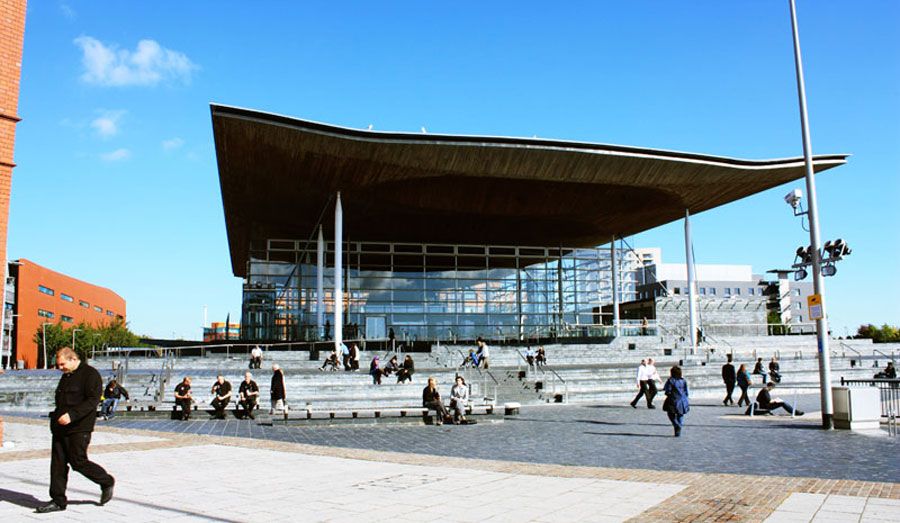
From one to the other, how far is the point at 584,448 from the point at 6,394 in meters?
17.6

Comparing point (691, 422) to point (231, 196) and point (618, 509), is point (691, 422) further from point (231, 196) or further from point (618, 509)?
point (231, 196)

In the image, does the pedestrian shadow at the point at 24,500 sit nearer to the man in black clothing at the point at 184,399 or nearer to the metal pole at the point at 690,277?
the man in black clothing at the point at 184,399

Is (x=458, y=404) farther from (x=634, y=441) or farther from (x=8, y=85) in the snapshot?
(x=8, y=85)

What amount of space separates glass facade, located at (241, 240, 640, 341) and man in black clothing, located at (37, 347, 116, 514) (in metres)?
35.5

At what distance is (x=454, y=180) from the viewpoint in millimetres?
35375

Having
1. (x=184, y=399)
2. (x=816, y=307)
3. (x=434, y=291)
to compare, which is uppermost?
(x=434, y=291)

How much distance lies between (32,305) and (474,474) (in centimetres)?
8200

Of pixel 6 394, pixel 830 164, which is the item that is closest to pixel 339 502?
pixel 6 394

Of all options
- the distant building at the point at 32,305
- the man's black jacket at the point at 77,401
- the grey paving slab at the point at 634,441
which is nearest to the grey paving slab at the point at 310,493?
the man's black jacket at the point at 77,401

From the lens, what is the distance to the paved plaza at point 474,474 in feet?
21.7

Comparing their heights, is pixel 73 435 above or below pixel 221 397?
above

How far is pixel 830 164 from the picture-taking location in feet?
117

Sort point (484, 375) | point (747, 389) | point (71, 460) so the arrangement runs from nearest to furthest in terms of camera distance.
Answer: point (71, 460)
point (747, 389)
point (484, 375)

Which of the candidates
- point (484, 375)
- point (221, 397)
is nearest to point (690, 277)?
point (484, 375)
